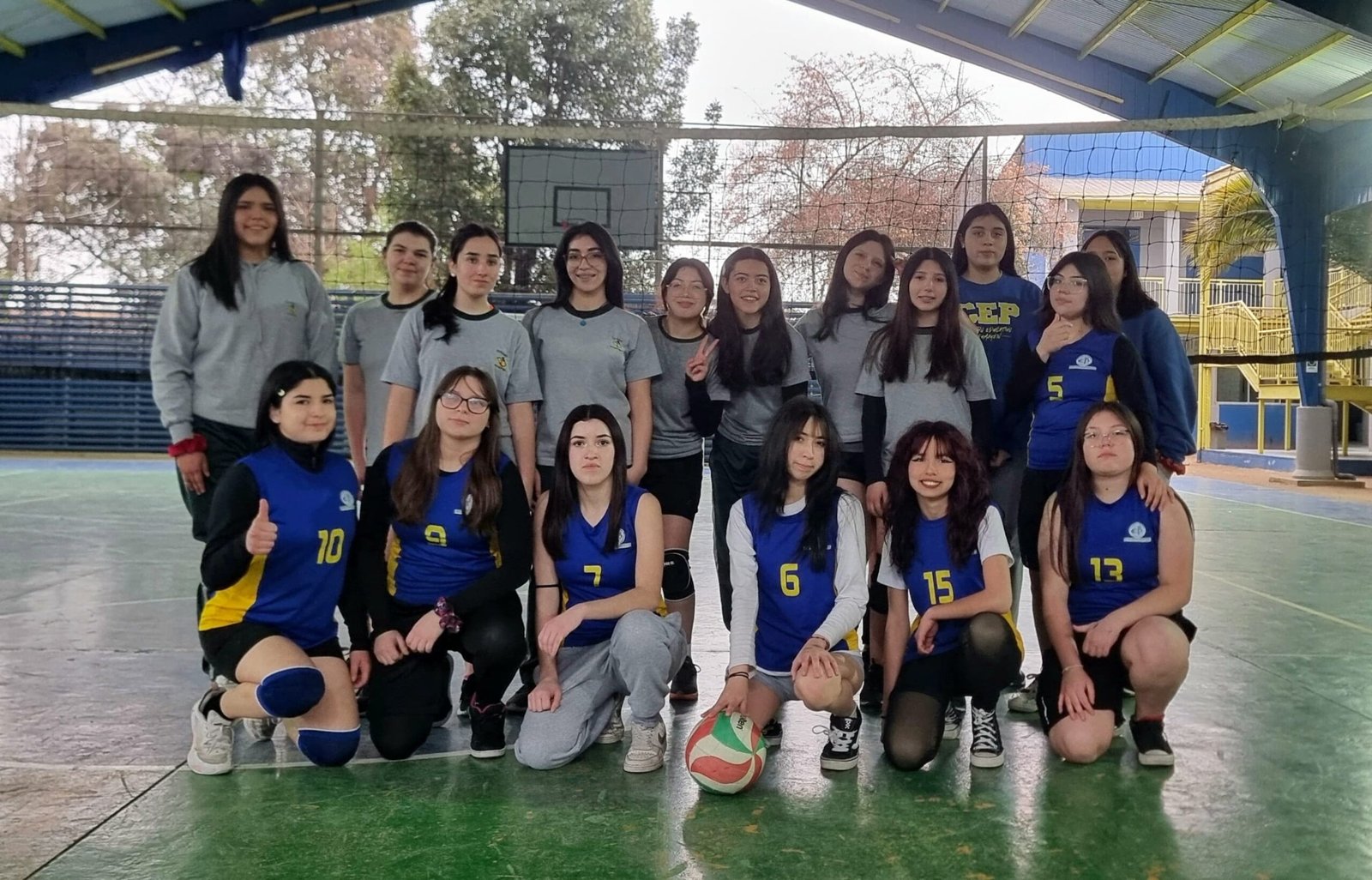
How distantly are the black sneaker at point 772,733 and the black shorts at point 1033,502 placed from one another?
98 centimetres

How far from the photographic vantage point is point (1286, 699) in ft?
11.8

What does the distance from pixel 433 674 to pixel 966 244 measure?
A: 229cm

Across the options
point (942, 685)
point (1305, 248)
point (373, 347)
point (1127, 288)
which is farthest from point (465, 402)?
point (1305, 248)

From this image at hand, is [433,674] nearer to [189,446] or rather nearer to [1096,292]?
[189,446]

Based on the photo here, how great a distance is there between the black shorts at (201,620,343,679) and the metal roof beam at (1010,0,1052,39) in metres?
12.3

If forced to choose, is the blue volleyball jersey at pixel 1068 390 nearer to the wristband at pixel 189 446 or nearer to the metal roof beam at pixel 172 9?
the wristband at pixel 189 446

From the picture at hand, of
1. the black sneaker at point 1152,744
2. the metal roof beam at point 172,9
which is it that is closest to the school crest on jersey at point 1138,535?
the black sneaker at point 1152,744

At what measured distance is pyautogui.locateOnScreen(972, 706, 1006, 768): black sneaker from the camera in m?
2.94

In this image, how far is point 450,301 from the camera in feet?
11.4

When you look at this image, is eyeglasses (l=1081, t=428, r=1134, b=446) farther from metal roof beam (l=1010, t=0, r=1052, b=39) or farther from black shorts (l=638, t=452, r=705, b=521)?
metal roof beam (l=1010, t=0, r=1052, b=39)

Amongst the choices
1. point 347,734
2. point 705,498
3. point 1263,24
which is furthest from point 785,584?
point 1263,24

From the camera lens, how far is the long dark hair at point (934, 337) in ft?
11.1

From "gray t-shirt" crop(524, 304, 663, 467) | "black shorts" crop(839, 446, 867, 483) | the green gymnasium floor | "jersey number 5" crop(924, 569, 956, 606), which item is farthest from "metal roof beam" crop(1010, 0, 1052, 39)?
"jersey number 5" crop(924, 569, 956, 606)

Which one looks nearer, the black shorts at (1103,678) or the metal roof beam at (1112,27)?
the black shorts at (1103,678)
